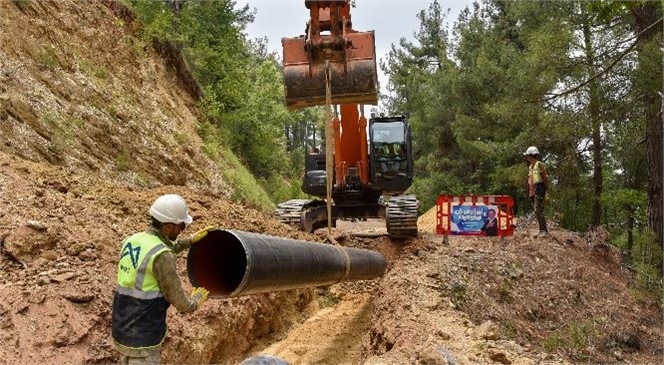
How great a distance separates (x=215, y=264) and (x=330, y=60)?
4.70 m

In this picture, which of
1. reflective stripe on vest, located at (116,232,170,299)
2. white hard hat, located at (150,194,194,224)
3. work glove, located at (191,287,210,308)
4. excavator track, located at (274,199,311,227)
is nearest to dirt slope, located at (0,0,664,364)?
excavator track, located at (274,199,311,227)

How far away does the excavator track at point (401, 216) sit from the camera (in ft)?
39.5

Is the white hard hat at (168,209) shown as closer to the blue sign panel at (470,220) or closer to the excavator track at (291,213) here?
the excavator track at (291,213)

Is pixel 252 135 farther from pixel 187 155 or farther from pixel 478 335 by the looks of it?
pixel 478 335

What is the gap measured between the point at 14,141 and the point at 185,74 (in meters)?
11.2

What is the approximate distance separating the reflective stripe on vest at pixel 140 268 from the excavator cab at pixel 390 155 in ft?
26.9

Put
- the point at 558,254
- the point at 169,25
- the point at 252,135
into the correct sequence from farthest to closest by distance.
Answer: the point at 252,135
the point at 169,25
the point at 558,254

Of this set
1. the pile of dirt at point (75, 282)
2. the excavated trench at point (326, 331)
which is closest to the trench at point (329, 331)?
the excavated trench at point (326, 331)

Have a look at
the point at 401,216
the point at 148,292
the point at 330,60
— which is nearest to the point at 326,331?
the point at 330,60

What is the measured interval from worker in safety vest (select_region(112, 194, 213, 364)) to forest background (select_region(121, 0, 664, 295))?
16.8 feet

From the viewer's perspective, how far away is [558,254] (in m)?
12.2

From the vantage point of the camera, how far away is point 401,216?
12.1m

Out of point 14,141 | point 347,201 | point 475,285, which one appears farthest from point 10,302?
point 347,201

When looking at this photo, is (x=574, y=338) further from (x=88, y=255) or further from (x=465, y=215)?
(x=88, y=255)
